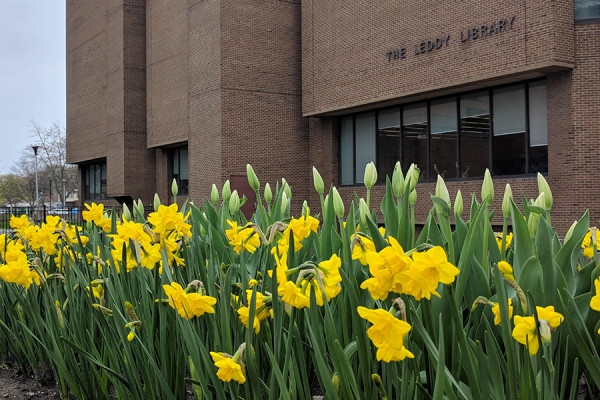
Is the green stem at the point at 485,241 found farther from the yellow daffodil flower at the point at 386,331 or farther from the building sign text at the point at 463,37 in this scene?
the building sign text at the point at 463,37

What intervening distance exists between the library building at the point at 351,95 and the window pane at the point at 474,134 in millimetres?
39

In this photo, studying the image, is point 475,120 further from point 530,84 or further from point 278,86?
point 278,86

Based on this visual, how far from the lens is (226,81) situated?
23578 millimetres

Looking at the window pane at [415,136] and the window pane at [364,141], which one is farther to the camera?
the window pane at [364,141]

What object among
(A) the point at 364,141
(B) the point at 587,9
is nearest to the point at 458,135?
(A) the point at 364,141

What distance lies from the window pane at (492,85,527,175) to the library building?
36 mm

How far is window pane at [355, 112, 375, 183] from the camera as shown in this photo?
73.2 ft

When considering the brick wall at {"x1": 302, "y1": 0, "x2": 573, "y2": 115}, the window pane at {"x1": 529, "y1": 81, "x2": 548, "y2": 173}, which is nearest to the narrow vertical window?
the brick wall at {"x1": 302, "y1": 0, "x2": 573, "y2": 115}

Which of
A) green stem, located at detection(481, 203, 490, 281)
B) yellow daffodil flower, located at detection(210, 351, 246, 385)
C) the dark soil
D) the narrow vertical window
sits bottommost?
the dark soil

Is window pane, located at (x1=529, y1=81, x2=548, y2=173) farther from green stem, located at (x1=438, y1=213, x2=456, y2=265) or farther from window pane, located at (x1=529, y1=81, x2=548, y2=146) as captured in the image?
green stem, located at (x1=438, y1=213, x2=456, y2=265)

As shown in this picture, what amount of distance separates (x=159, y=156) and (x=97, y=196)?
822 centimetres

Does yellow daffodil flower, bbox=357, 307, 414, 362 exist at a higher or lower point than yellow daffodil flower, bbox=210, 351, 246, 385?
higher

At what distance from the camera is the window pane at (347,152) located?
23.1 meters

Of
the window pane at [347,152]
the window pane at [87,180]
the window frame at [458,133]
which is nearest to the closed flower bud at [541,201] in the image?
the window frame at [458,133]
